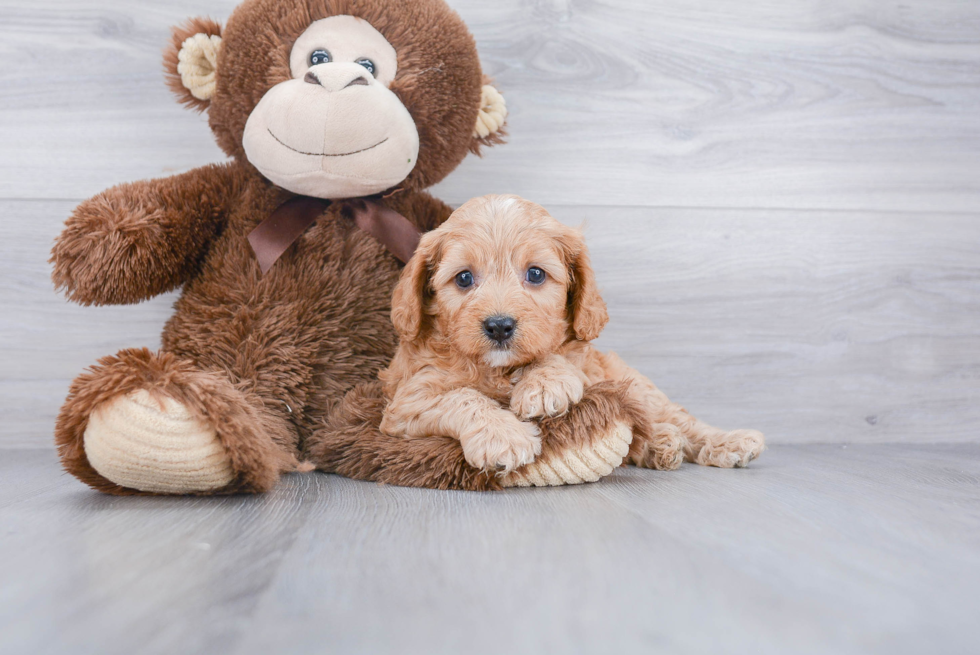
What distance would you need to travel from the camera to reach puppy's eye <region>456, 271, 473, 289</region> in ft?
4.53

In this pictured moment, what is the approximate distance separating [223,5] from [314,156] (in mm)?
810

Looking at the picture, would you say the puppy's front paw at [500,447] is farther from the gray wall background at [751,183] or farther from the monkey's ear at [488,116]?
the gray wall background at [751,183]

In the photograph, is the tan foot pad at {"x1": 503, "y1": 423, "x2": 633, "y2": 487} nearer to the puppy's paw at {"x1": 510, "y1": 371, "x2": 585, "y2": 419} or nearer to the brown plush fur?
the puppy's paw at {"x1": 510, "y1": 371, "x2": 585, "y2": 419}

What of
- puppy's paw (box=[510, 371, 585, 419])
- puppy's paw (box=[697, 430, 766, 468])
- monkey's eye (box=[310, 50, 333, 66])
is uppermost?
monkey's eye (box=[310, 50, 333, 66])

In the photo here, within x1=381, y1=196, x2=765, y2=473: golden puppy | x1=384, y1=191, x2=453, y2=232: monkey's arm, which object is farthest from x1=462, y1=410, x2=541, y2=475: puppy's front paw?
x1=384, y1=191, x2=453, y2=232: monkey's arm

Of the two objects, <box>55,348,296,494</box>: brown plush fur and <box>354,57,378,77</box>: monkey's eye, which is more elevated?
<box>354,57,378,77</box>: monkey's eye

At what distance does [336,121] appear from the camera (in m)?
1.41

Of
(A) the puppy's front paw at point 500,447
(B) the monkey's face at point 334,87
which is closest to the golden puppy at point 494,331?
(A) the puppy's front paw at point 500,447

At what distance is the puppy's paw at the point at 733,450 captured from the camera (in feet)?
5.36

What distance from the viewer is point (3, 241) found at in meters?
1.91

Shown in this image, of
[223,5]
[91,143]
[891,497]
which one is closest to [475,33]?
[223,5]

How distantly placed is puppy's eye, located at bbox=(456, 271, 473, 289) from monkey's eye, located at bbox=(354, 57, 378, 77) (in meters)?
0.51

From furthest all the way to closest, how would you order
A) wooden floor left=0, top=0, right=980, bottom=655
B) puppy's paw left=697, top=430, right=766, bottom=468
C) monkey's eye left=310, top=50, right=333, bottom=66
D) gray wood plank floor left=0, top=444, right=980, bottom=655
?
puppy's paw left=697, top=430, right=766, bottom=468, monkey's eye left=310, top=50, right=333, bottom=66, wooden floor left=0, top=0, right=980, bottom=655, gray wood plank floor left=0, top=444, right=980, bottom=655

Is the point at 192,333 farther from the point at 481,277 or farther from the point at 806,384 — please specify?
the point at 806,384
